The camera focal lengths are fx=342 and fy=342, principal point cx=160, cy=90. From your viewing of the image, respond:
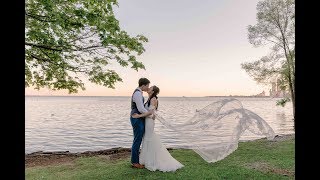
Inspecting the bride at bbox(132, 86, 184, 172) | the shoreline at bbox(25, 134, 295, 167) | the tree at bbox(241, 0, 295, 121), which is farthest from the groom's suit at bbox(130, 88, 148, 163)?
the tree at bbox(241, 0, 295, 121)

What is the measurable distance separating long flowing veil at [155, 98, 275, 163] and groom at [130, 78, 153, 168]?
1.04m

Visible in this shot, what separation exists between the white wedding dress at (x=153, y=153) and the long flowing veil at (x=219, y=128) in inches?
30.1

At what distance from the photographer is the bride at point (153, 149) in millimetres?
10852

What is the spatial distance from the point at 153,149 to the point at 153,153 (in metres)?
0.13

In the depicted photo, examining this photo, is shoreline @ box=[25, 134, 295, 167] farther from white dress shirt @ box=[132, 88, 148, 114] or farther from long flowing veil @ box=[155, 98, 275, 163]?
white dress shirt @ box=[132, 88, 148, 114]

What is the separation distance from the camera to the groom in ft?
34.8

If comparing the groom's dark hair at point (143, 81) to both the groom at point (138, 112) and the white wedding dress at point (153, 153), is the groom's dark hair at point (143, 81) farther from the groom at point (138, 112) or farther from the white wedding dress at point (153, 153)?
the white wedding dress at point (153, 153)

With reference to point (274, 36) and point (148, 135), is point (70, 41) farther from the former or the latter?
point (274, 36)

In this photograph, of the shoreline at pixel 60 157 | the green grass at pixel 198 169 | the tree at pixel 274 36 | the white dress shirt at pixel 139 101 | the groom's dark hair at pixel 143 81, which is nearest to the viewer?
the green grass at pixel 198 169

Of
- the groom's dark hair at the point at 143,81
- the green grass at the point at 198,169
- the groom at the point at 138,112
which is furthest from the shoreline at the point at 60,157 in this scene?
the groom's dark hair at the point at 143,81

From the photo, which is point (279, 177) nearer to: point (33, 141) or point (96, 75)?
point (96, 75)

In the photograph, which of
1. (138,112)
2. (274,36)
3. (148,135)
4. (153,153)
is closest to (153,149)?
(153,153)
